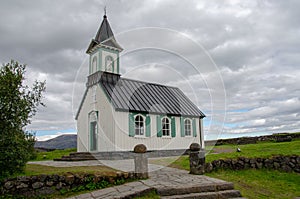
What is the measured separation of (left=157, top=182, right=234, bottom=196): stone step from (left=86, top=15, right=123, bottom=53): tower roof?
12366 millimetres

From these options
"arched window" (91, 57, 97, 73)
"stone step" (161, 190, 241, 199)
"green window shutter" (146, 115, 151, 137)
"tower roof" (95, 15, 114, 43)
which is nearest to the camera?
"stone step" (161, 190, 241, 199)

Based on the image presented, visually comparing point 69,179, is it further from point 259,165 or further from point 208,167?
point 259,165

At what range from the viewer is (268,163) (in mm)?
9914

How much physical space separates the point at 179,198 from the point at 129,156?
864 centimetres

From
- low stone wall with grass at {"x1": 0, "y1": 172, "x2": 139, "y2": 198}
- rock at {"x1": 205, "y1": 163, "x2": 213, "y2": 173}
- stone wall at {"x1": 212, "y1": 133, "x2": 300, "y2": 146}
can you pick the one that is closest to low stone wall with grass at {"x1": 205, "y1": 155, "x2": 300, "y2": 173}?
rock at {"x1": 205, "y1": 163, "x2": 213, "y2": 173}

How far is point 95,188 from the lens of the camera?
7.05 m

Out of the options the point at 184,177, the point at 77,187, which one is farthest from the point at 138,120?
the point at 77,187

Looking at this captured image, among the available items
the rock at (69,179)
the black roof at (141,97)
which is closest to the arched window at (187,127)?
the black roof at (141,97)

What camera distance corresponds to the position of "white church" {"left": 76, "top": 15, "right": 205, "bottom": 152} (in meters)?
15.0

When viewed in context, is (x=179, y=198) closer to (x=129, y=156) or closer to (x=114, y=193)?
(x=114, y=193)

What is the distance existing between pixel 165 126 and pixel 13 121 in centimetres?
1119

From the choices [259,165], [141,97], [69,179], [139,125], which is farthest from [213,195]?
[141,97]

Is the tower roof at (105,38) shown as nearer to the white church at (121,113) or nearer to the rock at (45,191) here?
the white church at (121,113)

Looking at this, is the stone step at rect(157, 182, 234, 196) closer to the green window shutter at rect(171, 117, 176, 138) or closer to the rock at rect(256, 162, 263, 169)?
the rock at rect(256, 162, 263, 169)
